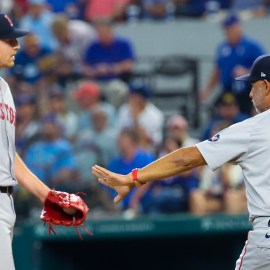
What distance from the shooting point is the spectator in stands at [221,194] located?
8.87 m

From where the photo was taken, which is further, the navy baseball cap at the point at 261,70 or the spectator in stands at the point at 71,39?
the spectator in stands at the point at 71,39

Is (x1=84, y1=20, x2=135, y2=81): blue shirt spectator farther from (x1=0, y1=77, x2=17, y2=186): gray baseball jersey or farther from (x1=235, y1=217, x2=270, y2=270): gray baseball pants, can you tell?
(x1=235, y1=217, x2=270, y2=270): gray baseball pants

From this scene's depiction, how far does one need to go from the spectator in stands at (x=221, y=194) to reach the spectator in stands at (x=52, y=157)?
1.40 metres

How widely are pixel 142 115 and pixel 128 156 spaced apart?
109 centimetres

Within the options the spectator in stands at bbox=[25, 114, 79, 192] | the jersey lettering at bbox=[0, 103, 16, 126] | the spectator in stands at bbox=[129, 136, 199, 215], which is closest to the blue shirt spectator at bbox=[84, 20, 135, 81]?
the spectator in stands at bbox=[25, 114, 79, 192]

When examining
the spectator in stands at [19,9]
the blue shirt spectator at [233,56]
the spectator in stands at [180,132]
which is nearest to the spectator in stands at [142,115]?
the spectator in stands at [180,132]

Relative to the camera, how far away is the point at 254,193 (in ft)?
17.0

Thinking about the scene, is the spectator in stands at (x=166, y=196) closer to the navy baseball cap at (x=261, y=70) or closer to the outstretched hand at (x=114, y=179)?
the outstretched hand at (x=114, y=179)

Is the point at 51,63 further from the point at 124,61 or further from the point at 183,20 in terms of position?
the point at 183,20

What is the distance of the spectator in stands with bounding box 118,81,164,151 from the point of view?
10.6m

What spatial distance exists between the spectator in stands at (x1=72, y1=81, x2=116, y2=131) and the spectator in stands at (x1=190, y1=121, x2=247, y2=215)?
203cm

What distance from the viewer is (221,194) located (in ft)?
29.5

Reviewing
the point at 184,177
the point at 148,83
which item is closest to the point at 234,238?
the point at 184,177

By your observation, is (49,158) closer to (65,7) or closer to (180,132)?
(180,132)
